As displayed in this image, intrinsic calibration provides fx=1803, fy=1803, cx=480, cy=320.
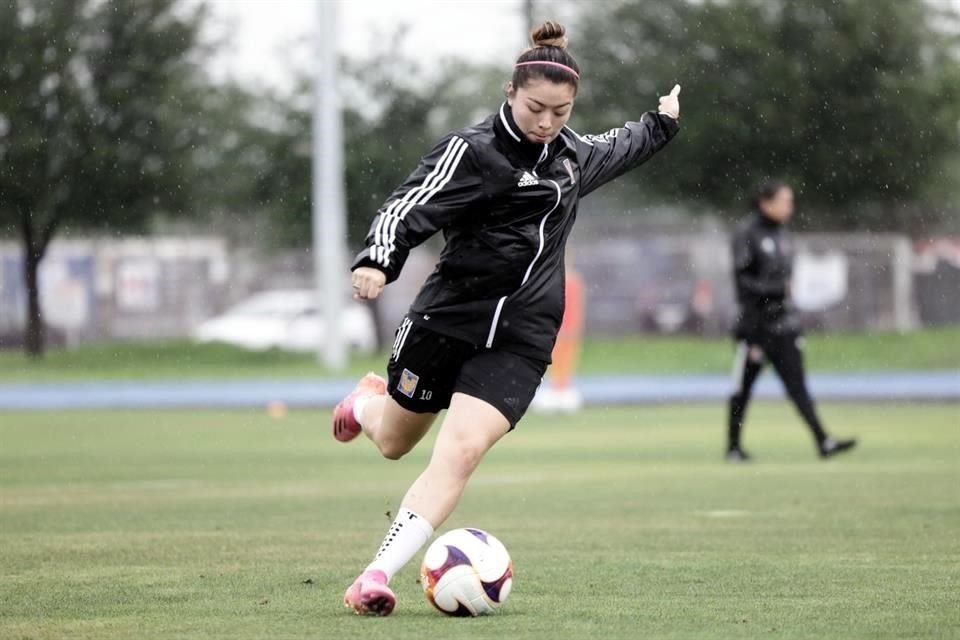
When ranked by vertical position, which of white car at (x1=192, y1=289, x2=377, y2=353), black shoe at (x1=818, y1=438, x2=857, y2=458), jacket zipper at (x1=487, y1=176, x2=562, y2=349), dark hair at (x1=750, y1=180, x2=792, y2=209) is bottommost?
white car at (x1=192, y1=289, x2=377, y2=353)

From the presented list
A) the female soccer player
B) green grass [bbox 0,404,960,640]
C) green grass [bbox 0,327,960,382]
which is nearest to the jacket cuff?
the female soccer player

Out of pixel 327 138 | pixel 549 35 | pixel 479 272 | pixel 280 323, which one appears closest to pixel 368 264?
pixel 479 272

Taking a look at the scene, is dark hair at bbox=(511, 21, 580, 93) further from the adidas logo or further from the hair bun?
the adidas logo

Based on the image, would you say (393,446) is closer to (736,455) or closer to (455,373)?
(455,373)

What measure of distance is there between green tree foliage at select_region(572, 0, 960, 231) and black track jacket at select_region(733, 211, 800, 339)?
18.5 metres

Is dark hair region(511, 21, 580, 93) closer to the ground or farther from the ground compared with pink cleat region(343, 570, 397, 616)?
farther from the ground

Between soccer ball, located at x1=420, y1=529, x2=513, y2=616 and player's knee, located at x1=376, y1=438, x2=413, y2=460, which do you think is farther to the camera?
player's knee, located at x1=376, y1=438, x2=413, y2=460

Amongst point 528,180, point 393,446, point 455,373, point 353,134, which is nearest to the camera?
point 528,180

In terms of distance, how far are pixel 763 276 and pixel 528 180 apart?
8119 millimetres

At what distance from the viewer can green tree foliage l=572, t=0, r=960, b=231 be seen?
32344mm

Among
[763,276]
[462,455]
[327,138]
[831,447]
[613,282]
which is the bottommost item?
[613,282]

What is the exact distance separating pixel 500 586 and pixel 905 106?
1087 inches

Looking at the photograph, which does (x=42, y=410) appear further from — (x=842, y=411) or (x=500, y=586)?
(x=500, y=586)

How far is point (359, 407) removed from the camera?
7297mm
